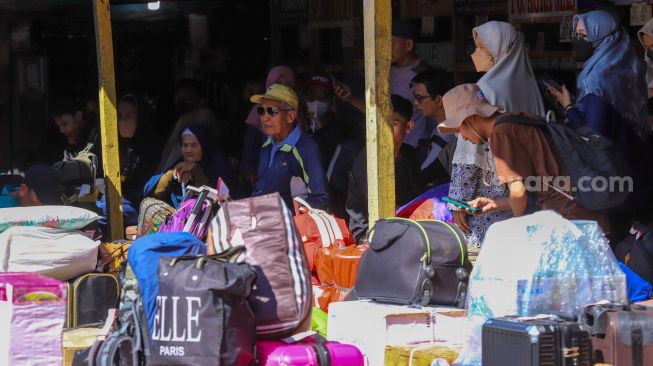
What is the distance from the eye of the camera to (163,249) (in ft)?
20.9

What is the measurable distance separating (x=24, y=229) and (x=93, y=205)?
201 centimetres

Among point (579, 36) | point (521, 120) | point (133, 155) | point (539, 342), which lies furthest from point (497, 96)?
point (133, 155)

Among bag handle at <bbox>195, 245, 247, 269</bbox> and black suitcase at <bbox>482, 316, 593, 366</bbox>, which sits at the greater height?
bag handle at <bbox>195, 245, 247, 269</bbox>

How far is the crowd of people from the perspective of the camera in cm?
700

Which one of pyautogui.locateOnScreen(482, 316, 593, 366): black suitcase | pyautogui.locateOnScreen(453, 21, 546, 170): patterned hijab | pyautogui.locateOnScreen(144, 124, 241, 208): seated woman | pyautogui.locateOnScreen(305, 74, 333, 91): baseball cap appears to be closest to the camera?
pyautogui.locateOnScreen(482, 316, 593, 366): black suitcase

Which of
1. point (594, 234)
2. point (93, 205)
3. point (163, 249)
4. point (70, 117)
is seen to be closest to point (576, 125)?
point (594, 234)

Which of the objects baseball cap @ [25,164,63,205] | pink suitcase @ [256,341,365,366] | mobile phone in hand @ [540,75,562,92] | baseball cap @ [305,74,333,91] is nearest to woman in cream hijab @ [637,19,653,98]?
mobile phone in hand @ [540,75,562,92]

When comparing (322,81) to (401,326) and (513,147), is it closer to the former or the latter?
(513,147)

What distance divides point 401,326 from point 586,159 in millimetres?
1296

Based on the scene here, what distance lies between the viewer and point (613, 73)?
7.40 m

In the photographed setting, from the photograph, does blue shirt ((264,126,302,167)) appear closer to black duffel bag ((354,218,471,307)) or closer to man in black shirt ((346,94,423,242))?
man in black shirt ((346,94,423,242))

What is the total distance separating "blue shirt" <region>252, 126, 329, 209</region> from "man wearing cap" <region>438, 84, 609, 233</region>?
5.57 feet

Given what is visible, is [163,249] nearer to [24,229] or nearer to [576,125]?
[24,229]

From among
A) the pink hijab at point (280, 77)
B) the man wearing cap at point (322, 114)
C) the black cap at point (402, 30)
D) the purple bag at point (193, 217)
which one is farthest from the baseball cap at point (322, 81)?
the purple bag at point (193, 217)
